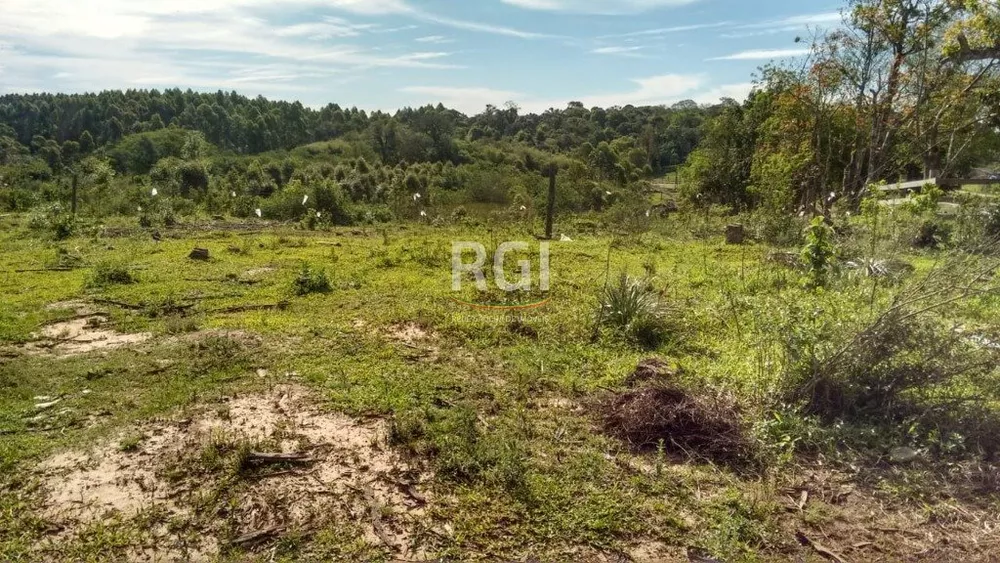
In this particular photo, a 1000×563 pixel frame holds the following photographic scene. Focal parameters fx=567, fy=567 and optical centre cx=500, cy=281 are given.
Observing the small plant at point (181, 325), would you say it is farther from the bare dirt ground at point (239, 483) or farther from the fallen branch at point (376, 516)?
the fallen branch at point (376, 516)

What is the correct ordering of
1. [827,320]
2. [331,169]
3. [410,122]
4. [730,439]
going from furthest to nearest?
1. [410,122]
2. [331,169]
3. [827,320]
4. [730,439]

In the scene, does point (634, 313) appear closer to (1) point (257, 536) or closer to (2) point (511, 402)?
(2) point (511, 402)

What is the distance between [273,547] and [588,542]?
1.62 meters

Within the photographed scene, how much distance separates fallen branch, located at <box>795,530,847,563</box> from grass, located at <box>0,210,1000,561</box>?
7 centimetres

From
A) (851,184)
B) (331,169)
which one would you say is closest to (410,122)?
(331,169)

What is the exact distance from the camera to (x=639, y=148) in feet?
145

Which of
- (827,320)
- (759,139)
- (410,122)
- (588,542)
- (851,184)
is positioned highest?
(410,122)

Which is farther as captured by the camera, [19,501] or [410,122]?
[410,122]

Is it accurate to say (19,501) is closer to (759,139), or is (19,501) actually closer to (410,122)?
(759,139)

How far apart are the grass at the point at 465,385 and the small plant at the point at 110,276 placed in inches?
1.4

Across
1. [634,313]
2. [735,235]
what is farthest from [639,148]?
[634,313]

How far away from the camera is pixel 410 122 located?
1873 inches

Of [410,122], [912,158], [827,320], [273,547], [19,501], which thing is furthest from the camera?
[410,122]

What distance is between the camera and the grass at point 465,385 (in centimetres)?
306
